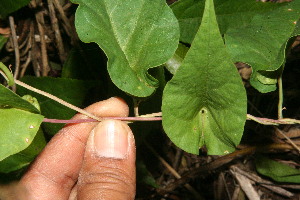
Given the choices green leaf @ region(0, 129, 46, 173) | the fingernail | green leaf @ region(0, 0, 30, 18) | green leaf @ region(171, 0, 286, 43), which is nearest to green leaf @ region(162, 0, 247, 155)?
the fingernail

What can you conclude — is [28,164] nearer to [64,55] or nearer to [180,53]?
[64,55]

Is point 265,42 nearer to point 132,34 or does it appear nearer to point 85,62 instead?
point 132,34

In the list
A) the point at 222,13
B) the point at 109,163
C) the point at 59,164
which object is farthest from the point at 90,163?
the point at 222,13

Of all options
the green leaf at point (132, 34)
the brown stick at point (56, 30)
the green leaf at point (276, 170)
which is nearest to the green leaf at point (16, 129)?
the green leaf at point (132, 34)

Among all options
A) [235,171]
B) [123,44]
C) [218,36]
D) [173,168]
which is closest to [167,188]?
[173,168]

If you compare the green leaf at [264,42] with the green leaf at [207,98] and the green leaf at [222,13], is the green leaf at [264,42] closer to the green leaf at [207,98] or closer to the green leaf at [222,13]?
the green leaf at [207,98]

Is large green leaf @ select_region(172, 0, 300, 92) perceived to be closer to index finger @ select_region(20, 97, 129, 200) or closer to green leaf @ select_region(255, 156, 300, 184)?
index finger @ select_region(20, 97, 129, 200)

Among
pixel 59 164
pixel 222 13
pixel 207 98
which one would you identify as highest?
pixel 222 13
